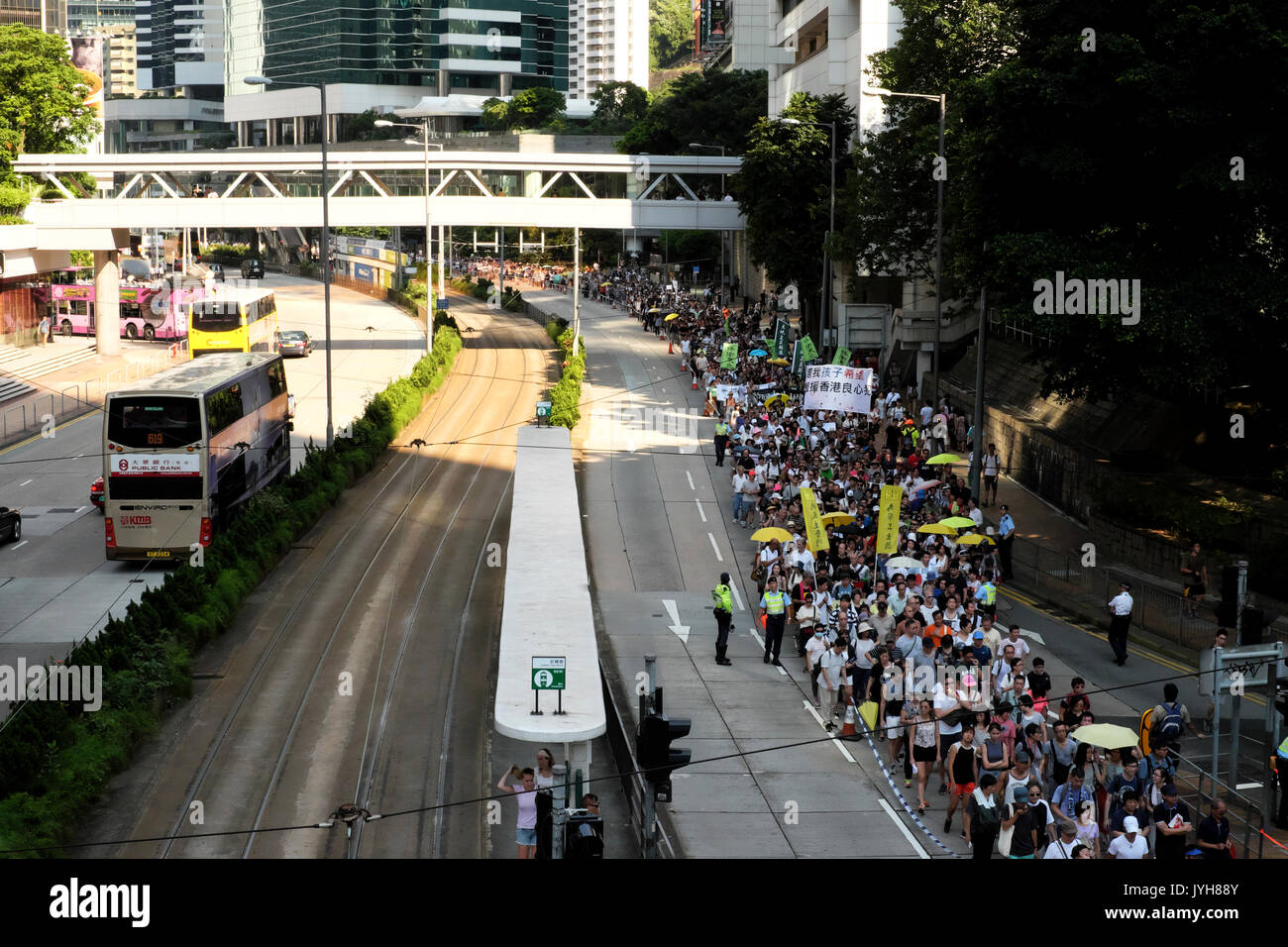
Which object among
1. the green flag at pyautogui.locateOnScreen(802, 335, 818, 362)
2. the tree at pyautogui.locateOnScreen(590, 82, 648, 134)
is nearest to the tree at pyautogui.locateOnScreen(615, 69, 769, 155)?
the tree at pyautogui.locateOnScreen(590, 82, 648, 134)

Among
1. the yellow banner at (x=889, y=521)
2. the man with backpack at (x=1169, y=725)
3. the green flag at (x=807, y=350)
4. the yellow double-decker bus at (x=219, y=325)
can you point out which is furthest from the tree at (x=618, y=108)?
the man with backpack at (x=1169, y=725)

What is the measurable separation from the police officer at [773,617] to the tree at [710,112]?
236ft

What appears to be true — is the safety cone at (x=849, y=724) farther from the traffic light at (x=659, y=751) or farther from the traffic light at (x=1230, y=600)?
the traffic light at (x=1230, y=600)

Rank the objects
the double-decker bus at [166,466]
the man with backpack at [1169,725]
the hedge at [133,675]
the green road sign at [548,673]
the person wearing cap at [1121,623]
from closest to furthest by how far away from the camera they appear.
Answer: the green road sign at [548,673] < the man with backpack at [1169,725] < the hedge at [133,675] < the person wearing cap at [1121,623] < the double-decker bus at [166,466]

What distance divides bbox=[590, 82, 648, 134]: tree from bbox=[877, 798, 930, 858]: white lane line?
12749 centimetres

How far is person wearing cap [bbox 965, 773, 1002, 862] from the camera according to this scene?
14727 millimetres

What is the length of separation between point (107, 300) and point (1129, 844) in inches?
2372

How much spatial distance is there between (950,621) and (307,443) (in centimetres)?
3046

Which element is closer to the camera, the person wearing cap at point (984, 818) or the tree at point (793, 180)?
the person wearing cap at point (984, 818)

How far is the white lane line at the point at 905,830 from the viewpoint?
54.6 ft

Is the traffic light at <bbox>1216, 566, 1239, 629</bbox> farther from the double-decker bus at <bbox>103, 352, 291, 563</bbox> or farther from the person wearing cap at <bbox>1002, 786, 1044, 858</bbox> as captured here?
the double-decker bus at <bbox>103, 352, 291, 563</bbox>

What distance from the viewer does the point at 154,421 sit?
30.1 meters
